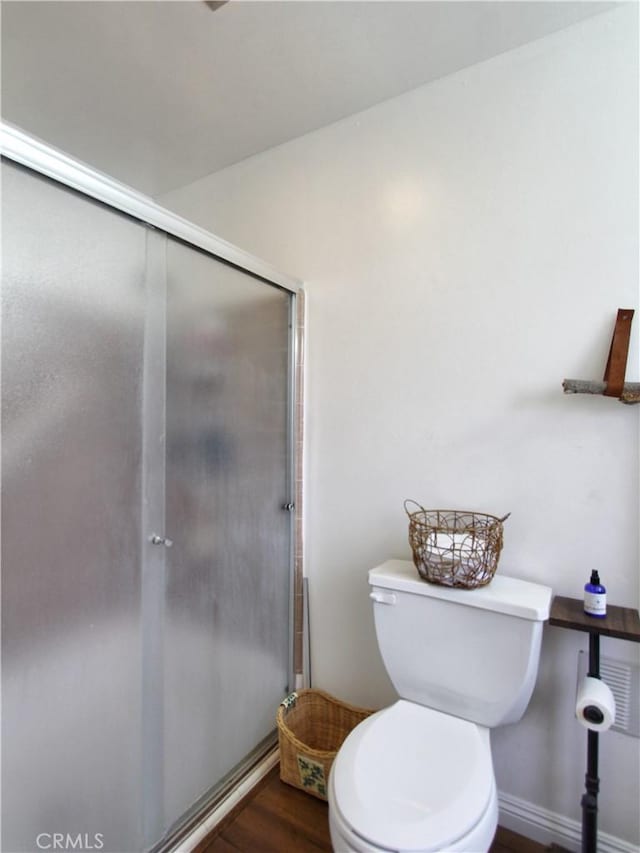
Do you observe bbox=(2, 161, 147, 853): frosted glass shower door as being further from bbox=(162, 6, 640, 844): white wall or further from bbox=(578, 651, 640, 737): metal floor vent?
bbox=(578, 651, 640, 737): metal floor vent

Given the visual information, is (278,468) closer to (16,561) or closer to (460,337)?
(460,337)

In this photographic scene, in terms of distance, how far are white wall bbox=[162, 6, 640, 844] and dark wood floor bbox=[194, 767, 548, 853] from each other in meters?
0.32

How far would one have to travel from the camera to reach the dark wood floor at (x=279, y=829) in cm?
131

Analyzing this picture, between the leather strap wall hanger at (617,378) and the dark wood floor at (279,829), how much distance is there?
137cm

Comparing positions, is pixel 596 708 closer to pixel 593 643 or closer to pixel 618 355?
pixel 593 643

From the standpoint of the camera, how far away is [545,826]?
1327 millimetres

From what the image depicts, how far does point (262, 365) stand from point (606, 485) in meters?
1.20

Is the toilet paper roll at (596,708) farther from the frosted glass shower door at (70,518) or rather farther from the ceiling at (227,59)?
the ceiling at (227,59)

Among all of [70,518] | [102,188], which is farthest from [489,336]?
[70,518]

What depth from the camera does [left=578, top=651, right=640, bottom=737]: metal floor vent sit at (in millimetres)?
1215

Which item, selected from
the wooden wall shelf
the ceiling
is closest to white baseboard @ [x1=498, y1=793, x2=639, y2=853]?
the wooden wall shelf

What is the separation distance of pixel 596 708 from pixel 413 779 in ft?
1.60

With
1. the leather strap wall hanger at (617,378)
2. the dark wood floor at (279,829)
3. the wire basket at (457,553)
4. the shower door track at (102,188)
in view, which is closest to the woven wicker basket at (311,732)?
the dark wood floor at (279,829)

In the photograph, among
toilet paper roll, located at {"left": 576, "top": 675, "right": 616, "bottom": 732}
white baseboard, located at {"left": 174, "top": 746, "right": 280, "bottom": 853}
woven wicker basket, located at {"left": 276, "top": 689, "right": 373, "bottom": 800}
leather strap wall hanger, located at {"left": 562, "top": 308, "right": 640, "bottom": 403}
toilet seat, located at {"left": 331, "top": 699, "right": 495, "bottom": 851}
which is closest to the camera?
toilet seat, located at {"left": 331, "top": 699, "right": 495, "bottom": 851}
